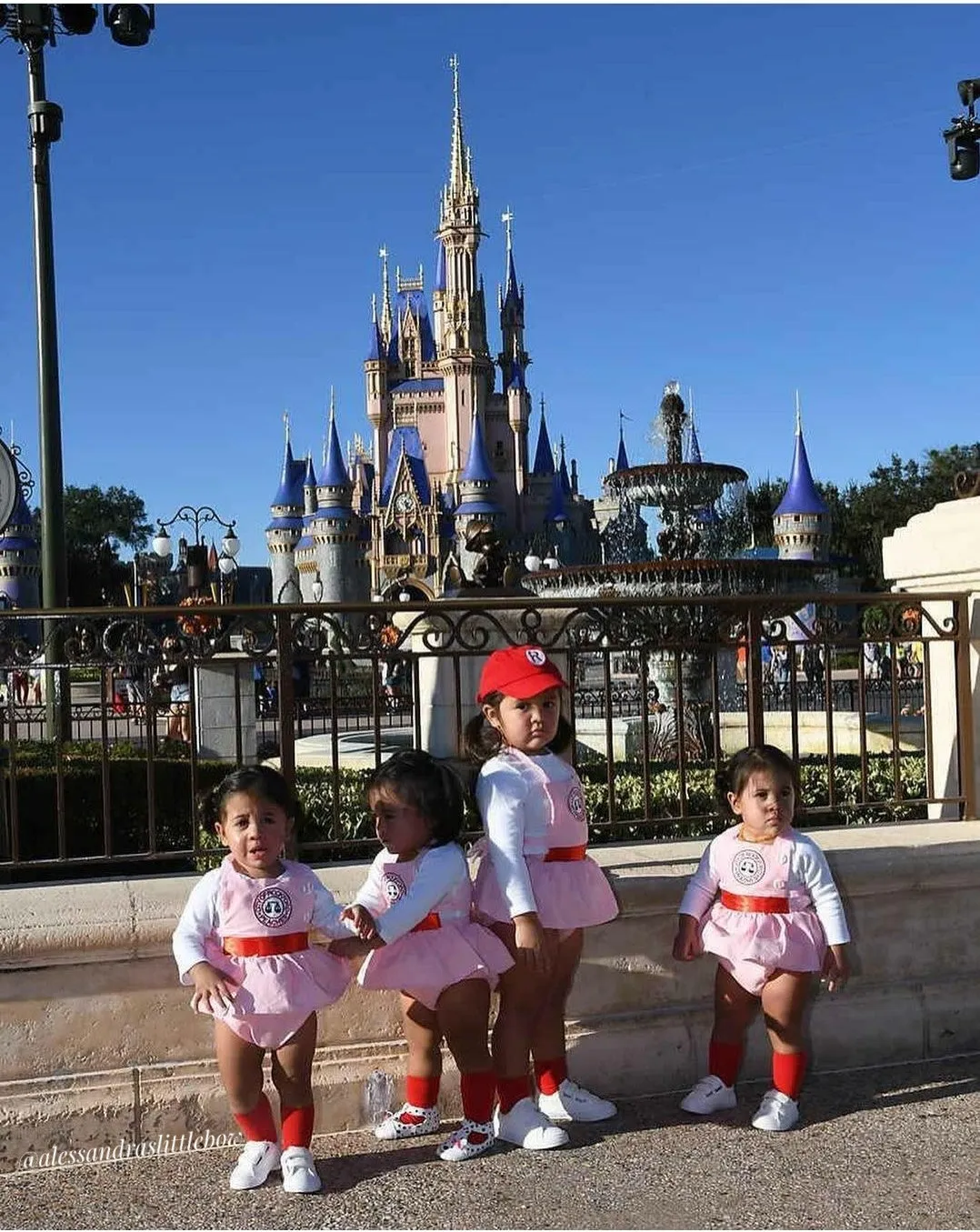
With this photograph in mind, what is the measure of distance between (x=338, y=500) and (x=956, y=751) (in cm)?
6831

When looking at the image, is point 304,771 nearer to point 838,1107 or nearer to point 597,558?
point 838,1107

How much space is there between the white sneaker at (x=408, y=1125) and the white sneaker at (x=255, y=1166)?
1.26ft

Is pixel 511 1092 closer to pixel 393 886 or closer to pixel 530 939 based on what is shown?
pixel 530 939

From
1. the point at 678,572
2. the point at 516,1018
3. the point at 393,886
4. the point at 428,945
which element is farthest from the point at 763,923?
the point at 678,572

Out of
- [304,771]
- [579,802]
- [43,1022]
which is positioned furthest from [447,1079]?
[304,771]

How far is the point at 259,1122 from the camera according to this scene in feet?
10.2

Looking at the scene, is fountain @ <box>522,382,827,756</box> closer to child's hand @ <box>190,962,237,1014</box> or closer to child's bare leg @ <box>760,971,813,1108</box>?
child's bare leg @ <box>760,971,813,1108</box>

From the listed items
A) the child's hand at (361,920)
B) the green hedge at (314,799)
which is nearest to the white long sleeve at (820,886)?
the child's hand at (361,920)

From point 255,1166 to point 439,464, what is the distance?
252ft

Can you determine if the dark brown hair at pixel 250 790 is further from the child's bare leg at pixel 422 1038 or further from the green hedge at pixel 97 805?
the green hedge at pixel 97 805

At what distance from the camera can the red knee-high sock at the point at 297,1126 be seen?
10.1 ft

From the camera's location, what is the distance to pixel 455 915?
10.7 ft

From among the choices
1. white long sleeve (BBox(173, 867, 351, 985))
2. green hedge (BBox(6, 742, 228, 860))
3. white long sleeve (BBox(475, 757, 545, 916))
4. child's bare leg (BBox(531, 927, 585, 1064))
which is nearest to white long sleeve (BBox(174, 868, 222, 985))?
white long sleeve (BBox(173, 867, 351, 985))

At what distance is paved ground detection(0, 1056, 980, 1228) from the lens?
287cm
